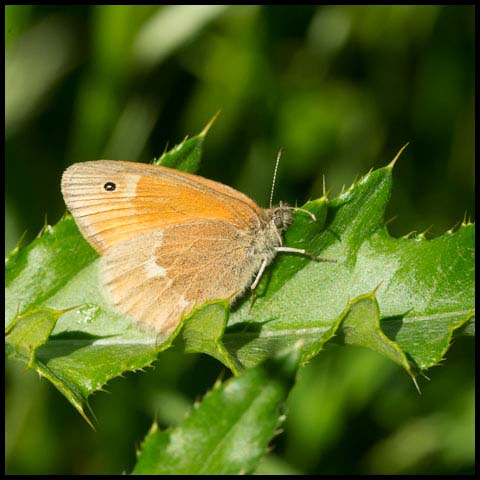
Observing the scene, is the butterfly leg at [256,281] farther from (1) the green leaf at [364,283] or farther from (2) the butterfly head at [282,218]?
(2) the butterfly head at [282,218]

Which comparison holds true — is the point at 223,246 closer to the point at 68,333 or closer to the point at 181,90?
the point at 68,333

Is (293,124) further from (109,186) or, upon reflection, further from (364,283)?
(364,283)

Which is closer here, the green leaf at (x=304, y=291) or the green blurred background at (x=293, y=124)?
the green leaf at (x=304, y=291)

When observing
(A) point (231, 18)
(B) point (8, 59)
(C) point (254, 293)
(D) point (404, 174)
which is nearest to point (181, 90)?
(A) point (231, 18)

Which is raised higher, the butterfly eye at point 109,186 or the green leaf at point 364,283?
the butterfly eye at point 109,186

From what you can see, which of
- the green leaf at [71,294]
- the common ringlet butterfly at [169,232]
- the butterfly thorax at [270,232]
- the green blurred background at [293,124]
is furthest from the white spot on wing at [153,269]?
the green blurred background at [293,124]

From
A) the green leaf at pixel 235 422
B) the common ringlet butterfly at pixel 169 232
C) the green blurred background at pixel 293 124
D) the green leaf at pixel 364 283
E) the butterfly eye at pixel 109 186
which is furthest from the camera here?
the green blurred background at pixel 293 124

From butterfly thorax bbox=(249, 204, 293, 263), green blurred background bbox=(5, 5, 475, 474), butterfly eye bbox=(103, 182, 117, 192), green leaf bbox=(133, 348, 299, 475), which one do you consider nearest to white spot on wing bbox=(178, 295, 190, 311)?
butterfly thorax bbox=(249, 204, 293, 263)

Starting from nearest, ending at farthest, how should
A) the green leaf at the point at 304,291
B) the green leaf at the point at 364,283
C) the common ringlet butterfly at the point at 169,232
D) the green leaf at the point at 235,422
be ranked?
the green leaf at the point at 235,422, the green leaf at the point at 304,291, the green leaf at the point at 364,283, the common ringlet butterfly at the point at 169,232

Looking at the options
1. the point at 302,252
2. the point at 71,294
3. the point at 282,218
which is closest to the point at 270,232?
the point at 282,218
